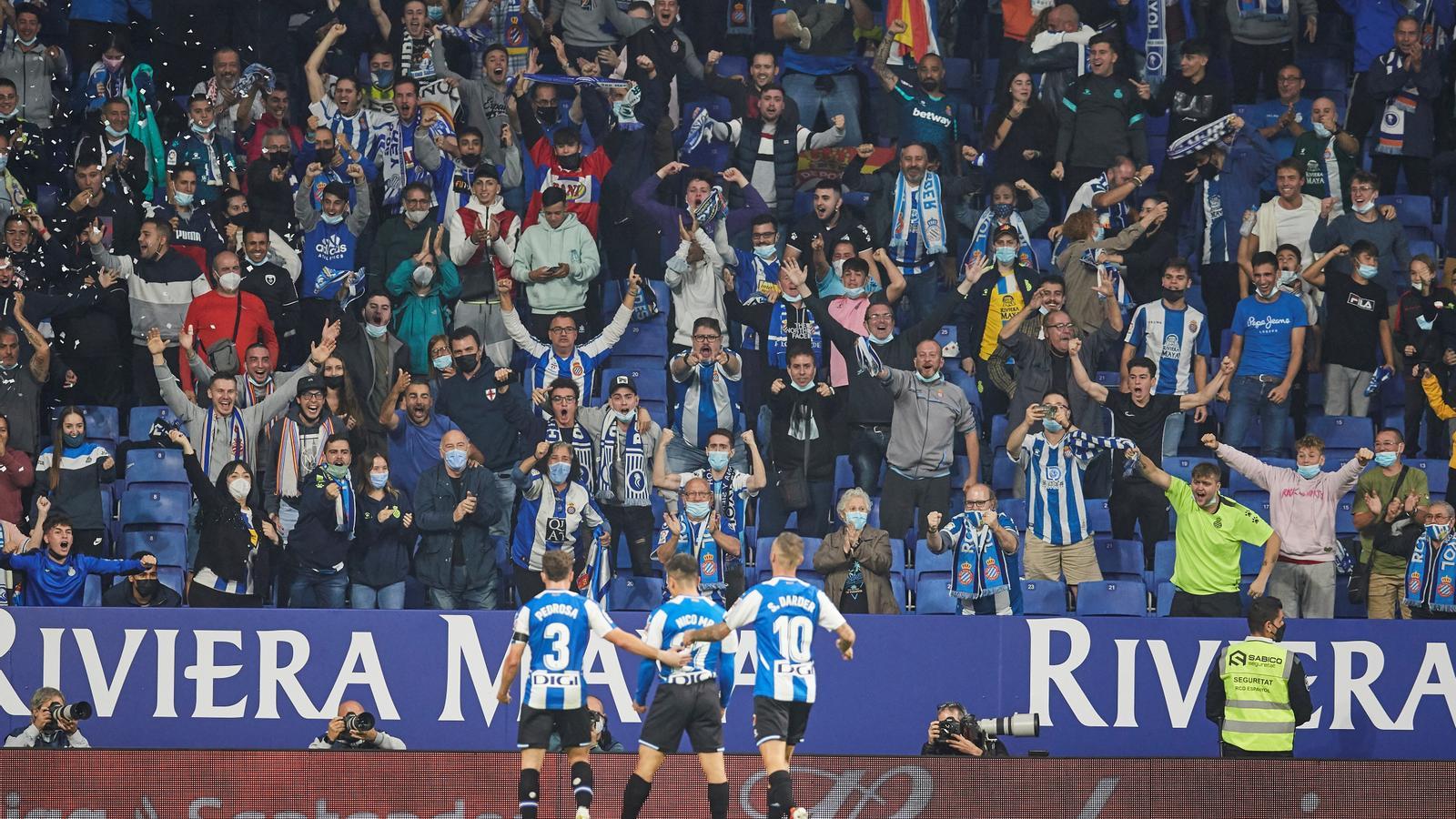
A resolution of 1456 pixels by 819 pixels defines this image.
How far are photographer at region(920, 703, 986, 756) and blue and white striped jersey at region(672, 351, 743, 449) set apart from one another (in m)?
3.91

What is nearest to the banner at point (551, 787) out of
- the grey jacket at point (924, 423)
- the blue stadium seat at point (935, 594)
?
the blue stadium seat at point (935, 594)

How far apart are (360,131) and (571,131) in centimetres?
211

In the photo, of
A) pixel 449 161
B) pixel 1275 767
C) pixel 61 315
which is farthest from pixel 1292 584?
pixel 61 315

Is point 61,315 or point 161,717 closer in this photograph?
point 161,717

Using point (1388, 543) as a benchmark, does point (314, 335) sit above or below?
above

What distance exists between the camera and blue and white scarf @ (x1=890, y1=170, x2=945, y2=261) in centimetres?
1789

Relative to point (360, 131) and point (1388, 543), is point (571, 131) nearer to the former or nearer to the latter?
point (360, 131)

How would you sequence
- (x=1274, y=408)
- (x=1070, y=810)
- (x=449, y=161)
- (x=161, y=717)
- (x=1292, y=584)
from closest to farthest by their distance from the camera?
1. (x=1070, y=810)
2. (x=161, y=717)
3. (x=1292, y=584)
4. (x=1274, y=408)
5. (x=449, y=161)

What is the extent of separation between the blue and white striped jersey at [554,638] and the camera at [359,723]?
101 inches

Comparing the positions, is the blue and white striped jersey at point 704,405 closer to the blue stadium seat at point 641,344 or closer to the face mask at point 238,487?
the blue stadium seat at point 641,344

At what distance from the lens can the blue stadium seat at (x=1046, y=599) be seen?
1581cm

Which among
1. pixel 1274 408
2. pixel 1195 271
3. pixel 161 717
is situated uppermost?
pixel 1195 271

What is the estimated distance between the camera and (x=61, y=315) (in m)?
17.0

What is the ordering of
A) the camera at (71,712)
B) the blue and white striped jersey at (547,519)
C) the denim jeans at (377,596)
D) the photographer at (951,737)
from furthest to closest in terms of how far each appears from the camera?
the blue and white striped jersey at (547,519), the denim jeans at (377,596), the camera at (71,712), the photographer at (951,737)
